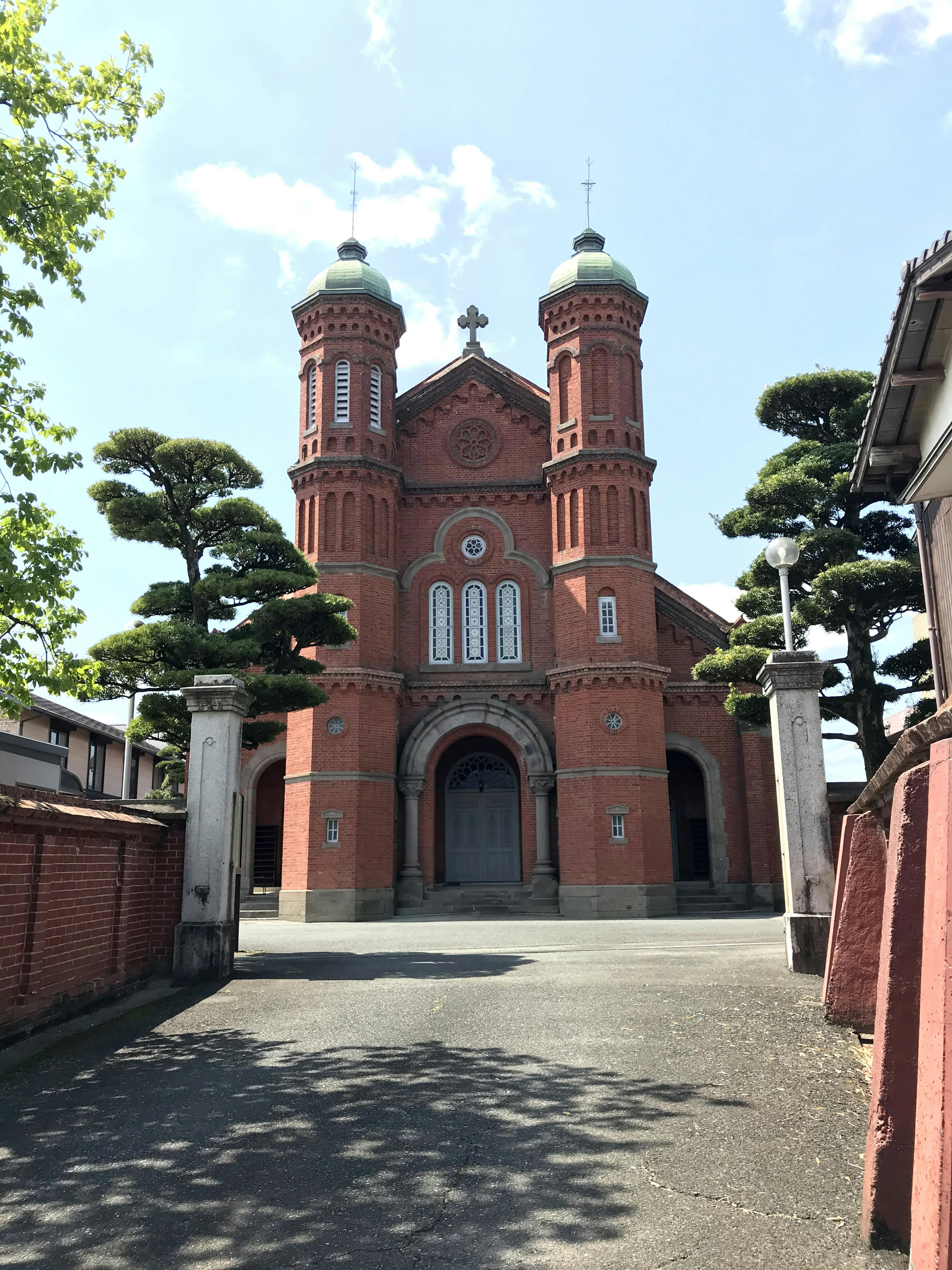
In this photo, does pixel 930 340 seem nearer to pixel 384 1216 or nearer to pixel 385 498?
pixel 384 1216

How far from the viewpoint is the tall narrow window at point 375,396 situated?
25.8 m

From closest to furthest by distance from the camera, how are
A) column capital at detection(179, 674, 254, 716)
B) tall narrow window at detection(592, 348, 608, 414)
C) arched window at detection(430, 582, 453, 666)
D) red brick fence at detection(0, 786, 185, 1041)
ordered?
red brick fence at detection(0, 786, 185, 1041) → column capital at detection(179, 674, 254, 716) → tall narrow window at detection(592, 348, 608, 414) → arched window at detection(430, 582, 453, 666)

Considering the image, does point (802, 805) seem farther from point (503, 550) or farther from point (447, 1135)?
point (503, 550)

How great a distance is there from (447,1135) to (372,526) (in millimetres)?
20945

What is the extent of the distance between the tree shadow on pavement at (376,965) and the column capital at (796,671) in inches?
169

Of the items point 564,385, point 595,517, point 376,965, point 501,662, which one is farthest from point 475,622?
point 376,965

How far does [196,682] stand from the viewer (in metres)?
11.3

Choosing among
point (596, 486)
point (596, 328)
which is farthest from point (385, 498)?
point (596, 328)

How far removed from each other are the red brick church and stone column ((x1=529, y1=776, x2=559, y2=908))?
1.9 inches

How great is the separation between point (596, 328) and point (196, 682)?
17925 millimetres

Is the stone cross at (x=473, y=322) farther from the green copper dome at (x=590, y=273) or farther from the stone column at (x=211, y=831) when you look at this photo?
the stone column at (x=211, y=831)

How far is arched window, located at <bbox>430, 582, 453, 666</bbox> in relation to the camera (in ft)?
84.5

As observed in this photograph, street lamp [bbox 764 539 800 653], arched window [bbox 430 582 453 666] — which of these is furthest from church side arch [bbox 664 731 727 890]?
street lamp [bbox 764 539 800 653]

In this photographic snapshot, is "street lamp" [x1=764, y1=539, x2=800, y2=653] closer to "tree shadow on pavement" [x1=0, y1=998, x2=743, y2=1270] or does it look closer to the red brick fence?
"tree shadow on pavement" [x1=0, y1=998, x2=743, y2=1270]
